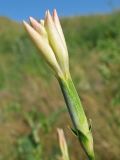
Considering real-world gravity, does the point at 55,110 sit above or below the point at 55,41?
above

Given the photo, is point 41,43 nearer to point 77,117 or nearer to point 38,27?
point 38,27

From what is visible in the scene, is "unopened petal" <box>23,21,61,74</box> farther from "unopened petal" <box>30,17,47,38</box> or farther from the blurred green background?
the blurred green background

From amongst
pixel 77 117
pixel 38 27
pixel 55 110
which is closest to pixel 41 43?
pixel 38 27

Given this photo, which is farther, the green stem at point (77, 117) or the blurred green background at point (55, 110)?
the blurred green background at point (55, 110)

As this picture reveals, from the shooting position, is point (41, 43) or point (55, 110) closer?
point (41, 43)

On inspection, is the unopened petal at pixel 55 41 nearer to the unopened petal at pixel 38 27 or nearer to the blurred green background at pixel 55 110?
the unopened petal at pixel 38 27

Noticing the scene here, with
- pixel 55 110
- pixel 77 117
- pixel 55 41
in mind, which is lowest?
pixel 77 117

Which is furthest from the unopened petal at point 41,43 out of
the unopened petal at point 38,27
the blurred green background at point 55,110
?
the blurred green background at point 55,110

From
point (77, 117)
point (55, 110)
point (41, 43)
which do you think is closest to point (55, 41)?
point (41, 43)

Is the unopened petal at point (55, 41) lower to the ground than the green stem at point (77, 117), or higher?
higher

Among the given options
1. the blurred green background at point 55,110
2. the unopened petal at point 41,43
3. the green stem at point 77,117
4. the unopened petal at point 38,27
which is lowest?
the green stem at point 77,117
